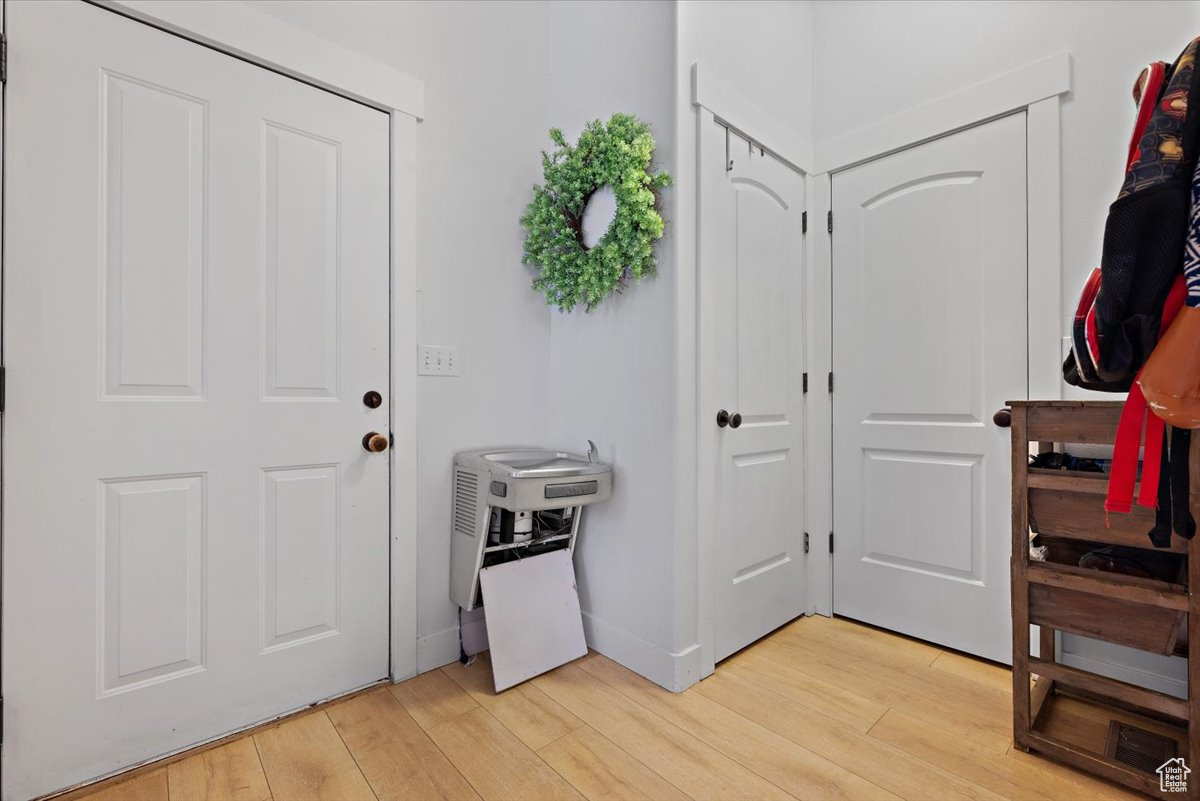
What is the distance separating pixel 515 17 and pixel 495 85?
1.04ft

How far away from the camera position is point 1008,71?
1997 millimetres

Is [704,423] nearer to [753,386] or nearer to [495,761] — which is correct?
[753,386]

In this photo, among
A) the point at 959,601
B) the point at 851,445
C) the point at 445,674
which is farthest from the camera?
the point at 851,445

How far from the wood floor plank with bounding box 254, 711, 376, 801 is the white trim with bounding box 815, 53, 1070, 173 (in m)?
2.74

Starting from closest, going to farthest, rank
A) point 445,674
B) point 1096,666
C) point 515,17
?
point 1096,666, point 445,674, point 515,17

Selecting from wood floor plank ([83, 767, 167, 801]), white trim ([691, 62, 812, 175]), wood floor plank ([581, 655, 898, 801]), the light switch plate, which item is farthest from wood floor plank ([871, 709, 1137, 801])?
white trim ([691, 62, 812, 175])

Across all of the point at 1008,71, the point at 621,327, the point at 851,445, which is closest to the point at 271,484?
Result: the point at 621,327

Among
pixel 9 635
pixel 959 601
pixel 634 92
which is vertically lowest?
pixel 959 601

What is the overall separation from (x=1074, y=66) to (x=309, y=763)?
3.13 m

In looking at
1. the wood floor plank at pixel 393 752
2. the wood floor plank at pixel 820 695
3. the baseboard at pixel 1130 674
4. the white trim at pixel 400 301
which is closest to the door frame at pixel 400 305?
the white trim at pixel 400 301

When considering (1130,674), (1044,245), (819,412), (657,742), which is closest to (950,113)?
(1044,245)

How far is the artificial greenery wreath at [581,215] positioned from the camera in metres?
1.88

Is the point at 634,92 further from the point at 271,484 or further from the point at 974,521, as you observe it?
the point at 974,521

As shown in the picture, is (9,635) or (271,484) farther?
(271,484)
